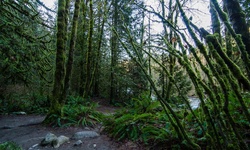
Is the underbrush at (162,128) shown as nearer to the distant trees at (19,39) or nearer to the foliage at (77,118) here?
the foliage at (77,118)

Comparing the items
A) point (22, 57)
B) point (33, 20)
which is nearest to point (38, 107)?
point (22, 57)

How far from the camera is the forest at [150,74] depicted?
1418 millimetres

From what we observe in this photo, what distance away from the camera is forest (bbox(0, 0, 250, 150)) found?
1418mm

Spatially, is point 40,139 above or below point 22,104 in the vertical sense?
below

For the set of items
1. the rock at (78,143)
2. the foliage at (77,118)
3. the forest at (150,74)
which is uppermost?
the forest at (150,74)

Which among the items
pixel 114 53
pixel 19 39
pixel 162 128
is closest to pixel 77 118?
pixel 19 39

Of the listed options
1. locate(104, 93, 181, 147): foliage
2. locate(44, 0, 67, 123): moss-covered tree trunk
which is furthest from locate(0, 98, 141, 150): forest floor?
locate(44, 0, 67, 123): moss-covered tree trunk

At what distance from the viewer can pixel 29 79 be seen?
7098 mm

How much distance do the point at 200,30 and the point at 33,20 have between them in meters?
5.48

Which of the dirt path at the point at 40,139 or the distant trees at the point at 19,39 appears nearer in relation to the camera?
the dirt path at the point at 40,139

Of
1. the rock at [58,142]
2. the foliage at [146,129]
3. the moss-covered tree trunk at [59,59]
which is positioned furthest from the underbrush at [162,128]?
the moss-covered tree trunk at [59,59]

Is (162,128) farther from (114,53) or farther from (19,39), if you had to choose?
(114,53)

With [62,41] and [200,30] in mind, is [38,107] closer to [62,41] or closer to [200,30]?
[62,41]

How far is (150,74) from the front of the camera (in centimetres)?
350
